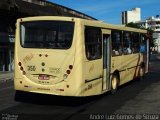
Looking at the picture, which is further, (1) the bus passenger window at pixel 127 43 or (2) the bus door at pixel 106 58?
(1) the bus passenger window at pixel 127 43

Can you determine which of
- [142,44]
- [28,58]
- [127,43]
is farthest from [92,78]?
[142,44]

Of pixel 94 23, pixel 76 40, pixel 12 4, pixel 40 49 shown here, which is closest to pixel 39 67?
pixel 40 49

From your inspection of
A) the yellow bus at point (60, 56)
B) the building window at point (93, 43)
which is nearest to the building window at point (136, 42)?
the yellow bus at point (60, 56)

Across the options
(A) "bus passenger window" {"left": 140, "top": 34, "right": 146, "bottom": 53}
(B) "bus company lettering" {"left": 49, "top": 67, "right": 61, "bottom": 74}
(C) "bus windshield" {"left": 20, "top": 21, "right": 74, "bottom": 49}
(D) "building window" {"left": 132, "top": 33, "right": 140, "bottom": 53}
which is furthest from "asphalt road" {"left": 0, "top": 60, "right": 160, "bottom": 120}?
(A) "bus passenger window" {"left": 140, "top": 34, "right": 146, "bottom": 53}

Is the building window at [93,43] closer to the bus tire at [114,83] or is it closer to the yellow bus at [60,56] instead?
the yellow bus at [60,56]

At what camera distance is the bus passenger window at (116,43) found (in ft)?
53.7

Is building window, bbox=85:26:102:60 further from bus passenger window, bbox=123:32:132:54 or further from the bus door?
bus passenger window, bbox=123:32:132:54

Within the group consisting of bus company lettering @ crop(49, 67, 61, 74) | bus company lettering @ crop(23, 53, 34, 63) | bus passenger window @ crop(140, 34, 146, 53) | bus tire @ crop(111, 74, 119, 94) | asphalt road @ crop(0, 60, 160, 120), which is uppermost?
bus passenger window @ crop(140, 34, 146, 53)

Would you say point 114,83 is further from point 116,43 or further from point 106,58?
point 106,58

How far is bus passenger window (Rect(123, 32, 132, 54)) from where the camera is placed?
1820 cm

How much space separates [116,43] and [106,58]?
5.23ft

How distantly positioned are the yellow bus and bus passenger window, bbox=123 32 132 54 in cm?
317

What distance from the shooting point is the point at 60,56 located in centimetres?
1322

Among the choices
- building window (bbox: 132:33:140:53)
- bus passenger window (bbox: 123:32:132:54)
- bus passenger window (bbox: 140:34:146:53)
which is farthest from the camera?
bus passenger window (bbox: 140:34:146:53)
